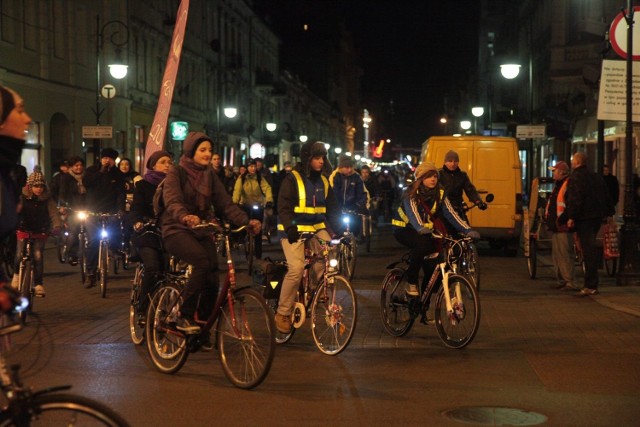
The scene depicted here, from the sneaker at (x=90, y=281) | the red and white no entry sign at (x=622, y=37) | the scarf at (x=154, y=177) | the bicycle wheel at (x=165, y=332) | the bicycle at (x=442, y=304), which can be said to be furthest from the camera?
the sneaker at (x=90, y=281)

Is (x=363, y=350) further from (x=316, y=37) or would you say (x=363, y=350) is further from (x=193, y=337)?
(x=316, y=37)

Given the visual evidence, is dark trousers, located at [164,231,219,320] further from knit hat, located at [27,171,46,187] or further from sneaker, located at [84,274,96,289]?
sneaker, located at [84,274,96,289]

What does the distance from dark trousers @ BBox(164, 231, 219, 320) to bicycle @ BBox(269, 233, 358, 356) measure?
132 centimetres

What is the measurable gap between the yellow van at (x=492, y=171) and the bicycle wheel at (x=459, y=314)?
11.8 m

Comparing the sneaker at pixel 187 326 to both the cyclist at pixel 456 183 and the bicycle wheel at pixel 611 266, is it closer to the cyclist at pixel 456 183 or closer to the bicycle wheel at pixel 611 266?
the cyclist at pixel 456 183

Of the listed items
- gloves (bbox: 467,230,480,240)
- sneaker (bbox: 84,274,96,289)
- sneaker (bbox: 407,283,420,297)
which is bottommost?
sneaker (bbox: 84,274,96,289)

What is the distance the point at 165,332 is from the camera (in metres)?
8.88

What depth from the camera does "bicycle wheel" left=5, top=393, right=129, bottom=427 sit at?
4.31 meters

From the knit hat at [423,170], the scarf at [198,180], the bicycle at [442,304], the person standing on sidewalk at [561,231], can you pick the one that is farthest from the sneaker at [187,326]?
the person standing on sidewalk at [561,231]

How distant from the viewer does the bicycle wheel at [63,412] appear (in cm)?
431

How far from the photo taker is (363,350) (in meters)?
10.1

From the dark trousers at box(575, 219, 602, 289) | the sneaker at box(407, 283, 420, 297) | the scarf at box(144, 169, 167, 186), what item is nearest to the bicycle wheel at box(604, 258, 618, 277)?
the dark trousers at box(575, 219, 602, 289)

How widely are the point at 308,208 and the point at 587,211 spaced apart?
5.71 meters

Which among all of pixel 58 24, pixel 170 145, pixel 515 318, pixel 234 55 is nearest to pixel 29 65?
pixel 58 24
